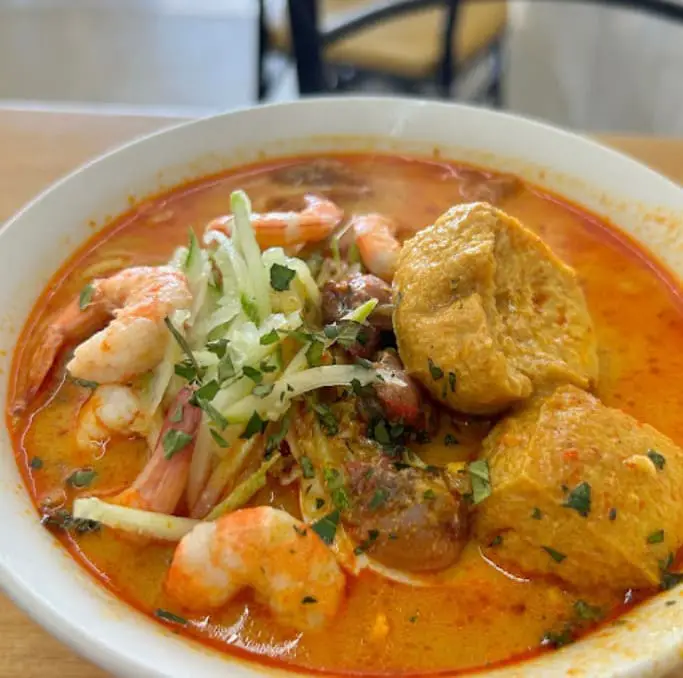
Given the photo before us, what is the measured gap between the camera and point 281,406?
1.45 meters

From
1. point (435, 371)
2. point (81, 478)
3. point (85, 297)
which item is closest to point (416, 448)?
point (435, 371)

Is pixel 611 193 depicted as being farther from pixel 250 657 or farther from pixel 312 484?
pixel 250 657

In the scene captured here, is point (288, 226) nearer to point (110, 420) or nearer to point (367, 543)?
point (110, 420)

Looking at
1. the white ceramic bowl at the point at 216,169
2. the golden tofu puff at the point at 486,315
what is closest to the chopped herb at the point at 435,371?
the golden tofu puff at the point at 486,315

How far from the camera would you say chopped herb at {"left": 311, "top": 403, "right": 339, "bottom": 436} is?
143 centimetres

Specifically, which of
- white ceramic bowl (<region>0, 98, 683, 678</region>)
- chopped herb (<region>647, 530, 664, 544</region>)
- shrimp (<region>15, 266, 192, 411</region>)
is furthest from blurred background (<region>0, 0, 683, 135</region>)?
chopped herb (<region>647, 530, 664, 544</region>)

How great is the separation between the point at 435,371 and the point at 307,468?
0.90ft

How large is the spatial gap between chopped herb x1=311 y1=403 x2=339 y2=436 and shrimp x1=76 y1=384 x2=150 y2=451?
12.3 inches

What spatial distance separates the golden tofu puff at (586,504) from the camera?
125 centimetres

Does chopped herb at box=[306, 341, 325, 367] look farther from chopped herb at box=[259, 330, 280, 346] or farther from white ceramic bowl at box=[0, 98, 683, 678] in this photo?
white ceramic bowl at box=[0, 98, 683, 678]

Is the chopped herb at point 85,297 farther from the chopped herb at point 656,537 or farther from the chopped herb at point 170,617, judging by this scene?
the chopped herb at point 656,537

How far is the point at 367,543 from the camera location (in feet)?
4.36

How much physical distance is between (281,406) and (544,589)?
1.74 ft

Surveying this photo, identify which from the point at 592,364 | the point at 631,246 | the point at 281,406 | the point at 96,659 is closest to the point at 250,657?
the point at 96,659
